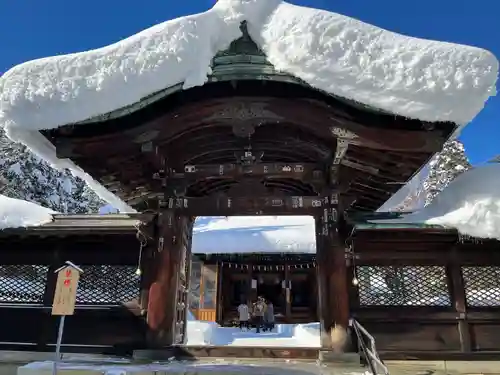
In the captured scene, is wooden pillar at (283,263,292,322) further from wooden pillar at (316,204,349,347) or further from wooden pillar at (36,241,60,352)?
wooden pillar at (36,241,60,352)

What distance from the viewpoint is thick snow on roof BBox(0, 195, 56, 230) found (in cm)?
742

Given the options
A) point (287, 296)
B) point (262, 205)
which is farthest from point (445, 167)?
point (262, 205)

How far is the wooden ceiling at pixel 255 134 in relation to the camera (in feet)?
19.0

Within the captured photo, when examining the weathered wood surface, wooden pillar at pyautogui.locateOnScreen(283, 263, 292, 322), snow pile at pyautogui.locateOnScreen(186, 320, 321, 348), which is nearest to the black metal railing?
the weathered wood surface

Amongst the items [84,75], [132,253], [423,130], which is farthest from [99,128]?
[423,130]

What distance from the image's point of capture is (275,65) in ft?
18.8

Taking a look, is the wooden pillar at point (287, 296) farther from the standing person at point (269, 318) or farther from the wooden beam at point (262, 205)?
the wooden beam at point (262, 205)

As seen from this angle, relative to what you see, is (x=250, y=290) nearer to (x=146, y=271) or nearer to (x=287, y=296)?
(x=287, y=296)

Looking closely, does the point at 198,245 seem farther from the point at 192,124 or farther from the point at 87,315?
the point at 192,124

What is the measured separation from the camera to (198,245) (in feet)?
60.3

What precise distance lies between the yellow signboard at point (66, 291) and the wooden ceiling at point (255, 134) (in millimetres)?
1947

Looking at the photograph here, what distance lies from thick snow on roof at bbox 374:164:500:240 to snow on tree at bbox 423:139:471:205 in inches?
1010

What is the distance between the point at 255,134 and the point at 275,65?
134 cm

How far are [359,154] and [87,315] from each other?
552 centimetres
